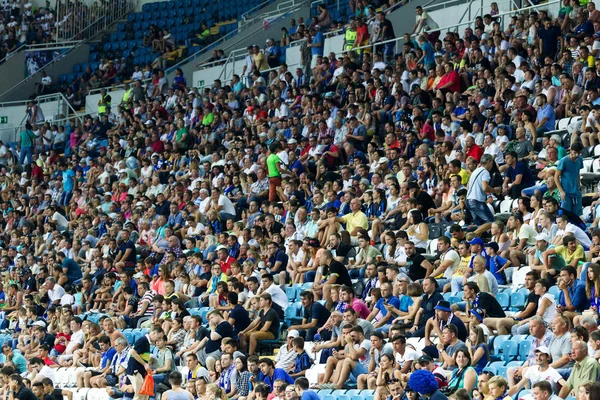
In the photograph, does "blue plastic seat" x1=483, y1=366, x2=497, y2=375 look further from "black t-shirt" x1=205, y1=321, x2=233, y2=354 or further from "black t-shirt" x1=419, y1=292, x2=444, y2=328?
"black t-shirt" x1=205, y1=321, x2=233, y2=354

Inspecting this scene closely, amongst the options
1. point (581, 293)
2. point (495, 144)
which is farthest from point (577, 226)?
point (495, 144)

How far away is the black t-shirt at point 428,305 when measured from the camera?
13.0m

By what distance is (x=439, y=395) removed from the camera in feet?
34.6

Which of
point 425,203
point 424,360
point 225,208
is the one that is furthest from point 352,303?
point 225,208

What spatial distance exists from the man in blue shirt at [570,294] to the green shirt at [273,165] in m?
7.95

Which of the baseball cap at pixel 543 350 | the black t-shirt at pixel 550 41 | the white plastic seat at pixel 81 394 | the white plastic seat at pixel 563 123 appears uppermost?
the black t-shirt at pixel 550 41

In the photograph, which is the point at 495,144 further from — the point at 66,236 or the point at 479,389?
the point at 66,236

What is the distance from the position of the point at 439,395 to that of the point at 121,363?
5.44 m

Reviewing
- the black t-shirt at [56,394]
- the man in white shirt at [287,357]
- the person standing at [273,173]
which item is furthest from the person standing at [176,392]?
the person standing at [273,173]

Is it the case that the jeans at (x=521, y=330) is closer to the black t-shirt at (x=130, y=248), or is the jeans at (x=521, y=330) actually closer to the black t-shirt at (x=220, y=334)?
the black t-shirt at (x=220, y=334)

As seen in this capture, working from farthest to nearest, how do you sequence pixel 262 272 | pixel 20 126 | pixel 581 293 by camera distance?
1. pixel 20 126
2. pixel 262 272
3. pixel 581 293

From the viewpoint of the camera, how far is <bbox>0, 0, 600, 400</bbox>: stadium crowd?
12.4 meters

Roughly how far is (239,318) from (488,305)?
3.35 m

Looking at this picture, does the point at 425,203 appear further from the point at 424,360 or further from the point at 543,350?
the point at 543,350
